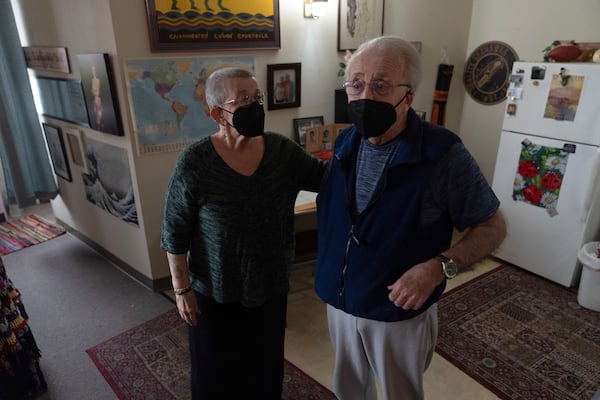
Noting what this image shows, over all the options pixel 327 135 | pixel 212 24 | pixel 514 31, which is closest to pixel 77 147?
pixel 212 24

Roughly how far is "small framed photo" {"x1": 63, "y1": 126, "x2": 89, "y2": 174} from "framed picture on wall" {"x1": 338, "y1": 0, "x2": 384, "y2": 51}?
6.84 ft

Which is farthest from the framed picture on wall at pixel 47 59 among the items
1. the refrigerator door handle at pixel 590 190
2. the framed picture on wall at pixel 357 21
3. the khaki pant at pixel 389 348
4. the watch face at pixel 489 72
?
the refrigerator door handle at pixel 590 190

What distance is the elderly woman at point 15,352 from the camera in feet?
5.85

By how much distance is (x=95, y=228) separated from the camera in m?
3.32

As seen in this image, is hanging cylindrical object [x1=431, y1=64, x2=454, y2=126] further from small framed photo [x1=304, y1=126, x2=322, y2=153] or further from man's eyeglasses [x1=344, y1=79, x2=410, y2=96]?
man's eyeglasses [x1=344, y1=79, x2=410, y2=96]

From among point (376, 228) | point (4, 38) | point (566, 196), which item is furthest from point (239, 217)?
point (4, 38)

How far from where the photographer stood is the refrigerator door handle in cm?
251

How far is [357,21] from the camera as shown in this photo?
309cm

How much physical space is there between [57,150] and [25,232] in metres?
0.99

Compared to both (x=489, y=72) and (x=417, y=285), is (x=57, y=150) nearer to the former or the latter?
(x=417, y=285)

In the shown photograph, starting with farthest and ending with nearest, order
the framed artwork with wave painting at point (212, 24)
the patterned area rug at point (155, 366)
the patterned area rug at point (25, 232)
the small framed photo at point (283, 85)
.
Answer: the patterned area rug at point (25, 232), the small framed photo at point (283, 85), the framed artwork with wave painting at point (212, 24), the patterned area rug at point (155, 366)

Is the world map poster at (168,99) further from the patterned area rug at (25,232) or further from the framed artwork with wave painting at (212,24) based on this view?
the patterned area rug at (25,232)

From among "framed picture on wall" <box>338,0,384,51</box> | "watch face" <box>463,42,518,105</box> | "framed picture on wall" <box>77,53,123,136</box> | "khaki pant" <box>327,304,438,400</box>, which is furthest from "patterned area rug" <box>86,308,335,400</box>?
"watch face" <box>463,42,518,105</box>

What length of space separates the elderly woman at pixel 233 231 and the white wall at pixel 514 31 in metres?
2.63
